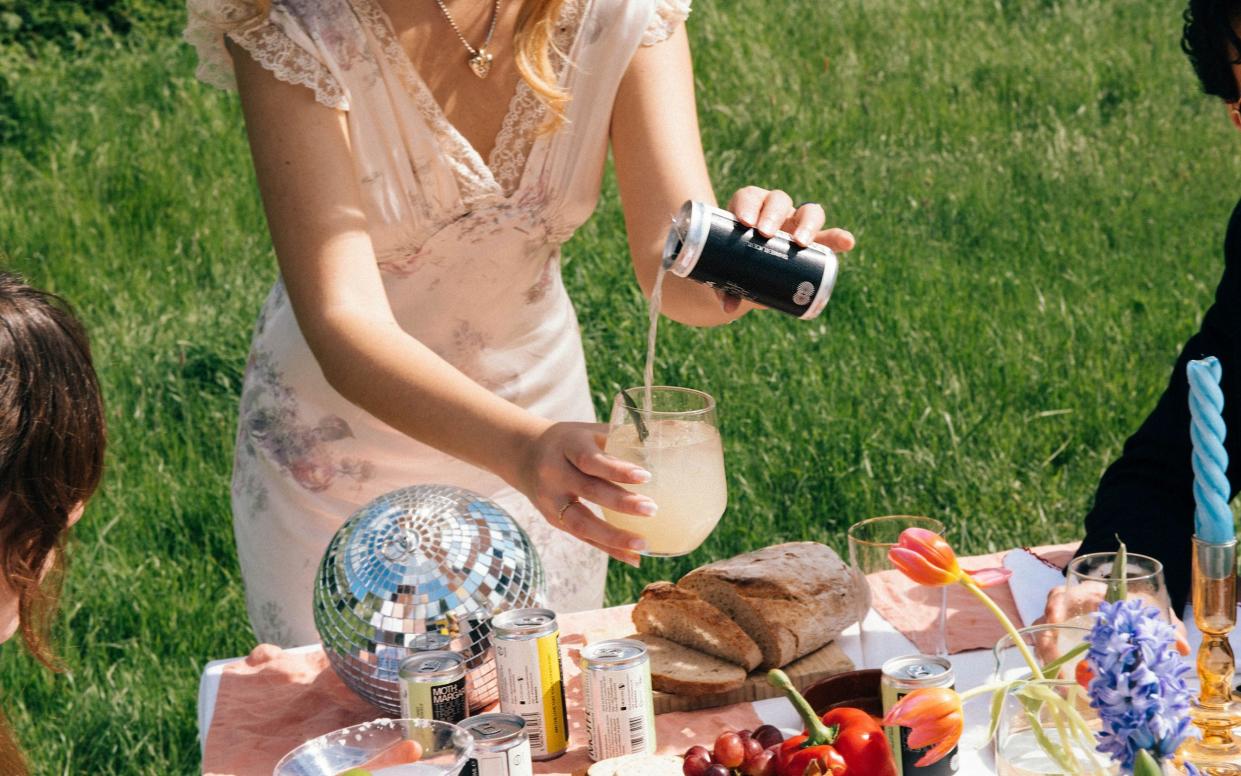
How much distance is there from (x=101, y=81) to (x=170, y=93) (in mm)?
447

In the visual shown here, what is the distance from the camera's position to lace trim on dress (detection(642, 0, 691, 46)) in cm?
230

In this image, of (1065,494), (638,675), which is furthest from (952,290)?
(638,675)

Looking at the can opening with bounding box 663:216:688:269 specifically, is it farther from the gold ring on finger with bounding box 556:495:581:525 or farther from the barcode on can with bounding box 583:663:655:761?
the barcode on can with bounding box 583:663:655:761

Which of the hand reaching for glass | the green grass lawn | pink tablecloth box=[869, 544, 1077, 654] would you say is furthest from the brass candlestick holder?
the green grass lawn

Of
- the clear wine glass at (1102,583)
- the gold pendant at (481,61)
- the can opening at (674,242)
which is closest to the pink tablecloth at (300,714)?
the clear wine glass at (1102,583)

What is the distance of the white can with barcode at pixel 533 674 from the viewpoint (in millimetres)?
1575

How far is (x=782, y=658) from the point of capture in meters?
1.81

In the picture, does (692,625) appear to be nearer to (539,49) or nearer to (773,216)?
(773,216)

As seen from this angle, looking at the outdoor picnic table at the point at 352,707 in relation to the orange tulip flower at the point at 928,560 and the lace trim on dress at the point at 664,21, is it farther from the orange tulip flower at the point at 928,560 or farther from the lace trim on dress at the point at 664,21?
the lace trim on dress at the point at 664,21

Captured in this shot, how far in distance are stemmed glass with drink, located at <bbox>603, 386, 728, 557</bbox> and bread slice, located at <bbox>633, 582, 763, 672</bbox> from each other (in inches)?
9.4

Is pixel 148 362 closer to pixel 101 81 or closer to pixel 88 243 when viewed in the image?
pixel 88 243

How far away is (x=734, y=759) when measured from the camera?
1.47 meters

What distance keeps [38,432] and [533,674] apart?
63 cm

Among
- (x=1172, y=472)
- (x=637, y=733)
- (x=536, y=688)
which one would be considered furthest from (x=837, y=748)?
(x=1172, y=472)
